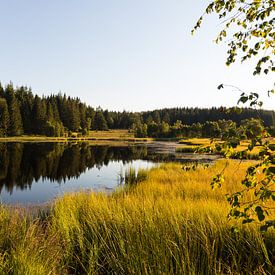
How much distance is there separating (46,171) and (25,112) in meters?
69.0

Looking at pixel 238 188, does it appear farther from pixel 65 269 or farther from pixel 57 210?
pixel 65 269

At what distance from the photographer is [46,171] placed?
24.3 meters

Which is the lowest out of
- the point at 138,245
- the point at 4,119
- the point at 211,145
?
the point at 138,245

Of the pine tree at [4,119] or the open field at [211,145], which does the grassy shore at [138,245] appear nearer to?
the open field at [211,145]

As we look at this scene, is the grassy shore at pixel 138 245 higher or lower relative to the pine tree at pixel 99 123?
lower

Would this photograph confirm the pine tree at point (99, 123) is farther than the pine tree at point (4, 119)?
Yes

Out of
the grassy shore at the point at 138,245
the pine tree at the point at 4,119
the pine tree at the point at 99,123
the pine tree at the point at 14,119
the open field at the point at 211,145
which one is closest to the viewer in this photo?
the open field at the point at 211,145

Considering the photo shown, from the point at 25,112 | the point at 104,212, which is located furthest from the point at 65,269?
the point at 25,112

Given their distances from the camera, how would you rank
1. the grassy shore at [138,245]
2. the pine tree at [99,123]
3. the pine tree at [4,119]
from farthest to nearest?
the pine tree at [99,123] → the pine tree at [4,119] → the grassy shore at [138,245]

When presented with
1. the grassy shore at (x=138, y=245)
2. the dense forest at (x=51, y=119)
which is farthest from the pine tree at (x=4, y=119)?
the grassy shore at (x=138, y=245)

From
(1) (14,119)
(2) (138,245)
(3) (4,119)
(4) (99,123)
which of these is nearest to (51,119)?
(1) (14,119)

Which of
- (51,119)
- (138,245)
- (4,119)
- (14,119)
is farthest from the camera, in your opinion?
(51,119)

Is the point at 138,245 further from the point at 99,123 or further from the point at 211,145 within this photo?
the point at 99,123

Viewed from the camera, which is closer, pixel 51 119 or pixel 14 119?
pixel 14 119
